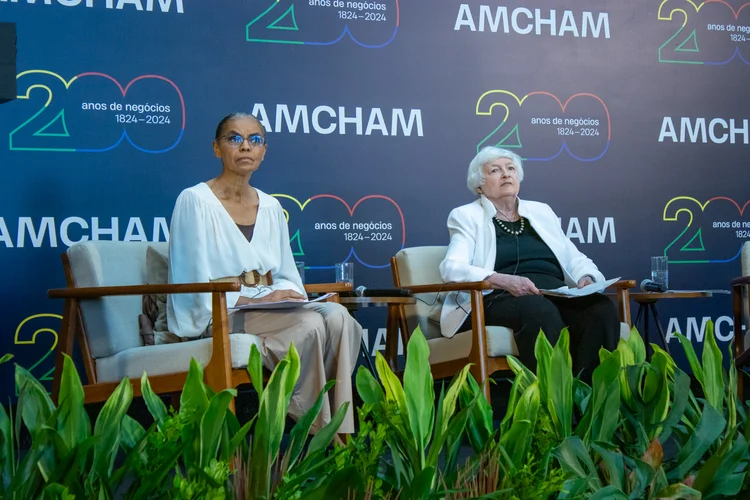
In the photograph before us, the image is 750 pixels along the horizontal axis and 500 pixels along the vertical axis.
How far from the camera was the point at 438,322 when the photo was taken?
3484mm

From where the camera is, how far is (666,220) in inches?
181

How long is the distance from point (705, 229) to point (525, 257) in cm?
156

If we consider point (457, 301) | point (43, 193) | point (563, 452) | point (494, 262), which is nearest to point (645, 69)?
point (494, 262)

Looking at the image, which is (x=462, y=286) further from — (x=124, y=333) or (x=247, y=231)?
(x=124, y=333)

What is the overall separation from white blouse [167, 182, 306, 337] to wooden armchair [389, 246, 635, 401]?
54 centimetres

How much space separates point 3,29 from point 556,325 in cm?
206

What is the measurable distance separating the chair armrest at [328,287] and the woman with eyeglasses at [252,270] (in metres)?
0.30

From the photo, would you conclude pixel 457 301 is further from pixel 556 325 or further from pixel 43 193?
pixel 43 193

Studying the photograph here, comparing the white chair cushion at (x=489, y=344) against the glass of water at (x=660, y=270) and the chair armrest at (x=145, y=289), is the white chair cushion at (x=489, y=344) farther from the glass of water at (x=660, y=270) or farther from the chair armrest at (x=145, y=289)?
the chair armrest at (x=145, y=289)

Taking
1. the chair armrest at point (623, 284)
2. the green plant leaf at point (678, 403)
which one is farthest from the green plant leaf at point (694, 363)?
the chair armrest at point (623, 284)

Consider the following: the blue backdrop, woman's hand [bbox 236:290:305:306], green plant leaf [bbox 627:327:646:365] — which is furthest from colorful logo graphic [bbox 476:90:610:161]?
green plant leaf [bbox 627:327:646:365]

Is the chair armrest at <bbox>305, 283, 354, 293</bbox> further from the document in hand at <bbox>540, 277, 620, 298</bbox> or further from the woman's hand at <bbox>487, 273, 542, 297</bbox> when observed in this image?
the document in hand at <bbox>540, 277, 620, 298</bbox>

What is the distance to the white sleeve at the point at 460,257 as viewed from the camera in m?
3.35

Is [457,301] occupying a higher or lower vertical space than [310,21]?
lower
